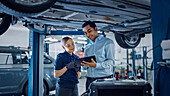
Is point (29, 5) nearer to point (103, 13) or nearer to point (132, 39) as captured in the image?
point (103, 13)

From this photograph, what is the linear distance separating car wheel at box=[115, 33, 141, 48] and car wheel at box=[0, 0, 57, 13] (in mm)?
2587

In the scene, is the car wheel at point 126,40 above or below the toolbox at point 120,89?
above

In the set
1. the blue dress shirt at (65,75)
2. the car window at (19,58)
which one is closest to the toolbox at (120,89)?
the blue dress shirt at (65,75)

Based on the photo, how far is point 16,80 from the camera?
474cm

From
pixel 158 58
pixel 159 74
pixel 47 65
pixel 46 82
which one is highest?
pixel 158 58

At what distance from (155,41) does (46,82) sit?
13.4ft

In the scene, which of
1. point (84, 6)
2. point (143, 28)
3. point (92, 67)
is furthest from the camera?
point (143, 28)

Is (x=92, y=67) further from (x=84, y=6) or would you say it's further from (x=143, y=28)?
(x=143, y=28)

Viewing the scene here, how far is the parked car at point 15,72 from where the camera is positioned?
4656 millimetres

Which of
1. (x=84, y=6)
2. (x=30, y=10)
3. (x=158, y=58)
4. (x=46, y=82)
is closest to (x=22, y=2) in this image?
(x=30, y=10)

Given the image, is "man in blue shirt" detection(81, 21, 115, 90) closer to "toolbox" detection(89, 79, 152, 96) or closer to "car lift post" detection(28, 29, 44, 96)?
"toolbox" detection(89, 79, 152, 96)

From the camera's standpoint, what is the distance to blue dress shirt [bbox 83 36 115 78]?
77.8 inches

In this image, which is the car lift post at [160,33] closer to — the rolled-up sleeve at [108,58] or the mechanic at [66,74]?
the rolled-up sleeve at [108,58]

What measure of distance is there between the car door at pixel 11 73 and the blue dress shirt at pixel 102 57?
334 cm
